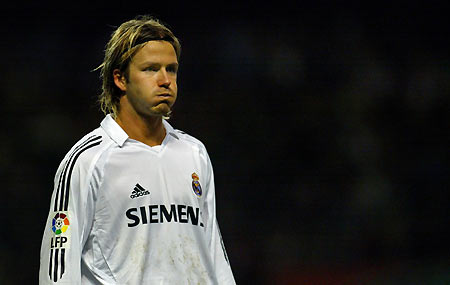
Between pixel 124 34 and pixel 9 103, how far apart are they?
132 inches

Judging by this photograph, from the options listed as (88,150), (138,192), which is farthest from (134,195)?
(88,150)

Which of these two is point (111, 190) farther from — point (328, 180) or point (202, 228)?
point (328, 180)

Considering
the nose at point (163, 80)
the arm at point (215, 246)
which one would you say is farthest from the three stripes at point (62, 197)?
the arm at point (215, 246)

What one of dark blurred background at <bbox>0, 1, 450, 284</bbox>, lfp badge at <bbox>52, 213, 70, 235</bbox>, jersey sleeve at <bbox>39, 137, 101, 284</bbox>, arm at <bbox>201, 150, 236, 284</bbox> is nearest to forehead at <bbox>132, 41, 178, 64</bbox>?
jersey sleeve at <bbox>39, 137, 101, 284</bbox>

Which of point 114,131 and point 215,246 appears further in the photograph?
point 215,246

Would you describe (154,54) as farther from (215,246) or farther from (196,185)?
(215,246)

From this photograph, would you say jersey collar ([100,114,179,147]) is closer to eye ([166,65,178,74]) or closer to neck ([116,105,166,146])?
neck ([116,105,166,146])

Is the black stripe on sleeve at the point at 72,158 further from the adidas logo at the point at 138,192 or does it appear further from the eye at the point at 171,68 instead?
the eye at the point at 171,68

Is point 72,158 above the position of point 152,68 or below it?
below

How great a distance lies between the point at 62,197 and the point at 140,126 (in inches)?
18.9

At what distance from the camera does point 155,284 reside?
3.25 meters

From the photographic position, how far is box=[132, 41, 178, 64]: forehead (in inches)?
133

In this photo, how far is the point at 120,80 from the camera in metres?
3.44

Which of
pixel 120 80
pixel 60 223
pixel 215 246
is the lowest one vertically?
pixel 215 246
